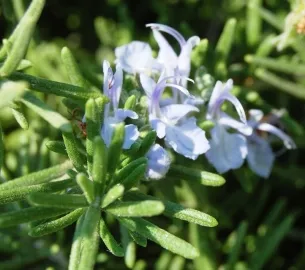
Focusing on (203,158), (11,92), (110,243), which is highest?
(11,92)

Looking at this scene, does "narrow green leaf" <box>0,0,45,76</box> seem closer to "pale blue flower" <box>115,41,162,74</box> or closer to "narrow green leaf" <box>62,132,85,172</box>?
"narrow green leaf" <box>62,132,85,172</box>

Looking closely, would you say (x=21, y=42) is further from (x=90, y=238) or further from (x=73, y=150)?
(x=90, y=238)

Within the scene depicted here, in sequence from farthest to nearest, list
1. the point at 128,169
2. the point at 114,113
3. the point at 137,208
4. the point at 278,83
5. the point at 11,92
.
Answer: the point at 278,83 → the point at 114,113 → the point at 128,169 → the point at 137,208 → the point at 11,92

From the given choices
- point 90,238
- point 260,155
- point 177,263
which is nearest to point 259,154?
point 260,155

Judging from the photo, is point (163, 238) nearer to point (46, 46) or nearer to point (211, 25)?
Answer: point (46, 46)

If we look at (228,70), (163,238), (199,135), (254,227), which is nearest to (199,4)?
(228,70)

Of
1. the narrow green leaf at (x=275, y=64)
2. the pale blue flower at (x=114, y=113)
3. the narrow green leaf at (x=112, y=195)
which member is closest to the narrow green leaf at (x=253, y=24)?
the narrow green leaf at (x=275, y=64)
